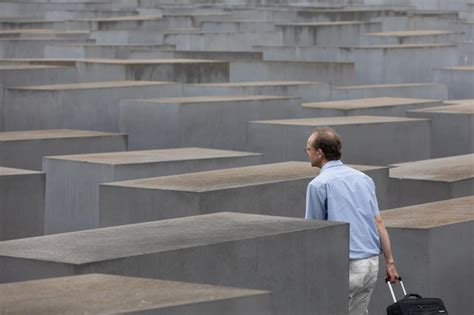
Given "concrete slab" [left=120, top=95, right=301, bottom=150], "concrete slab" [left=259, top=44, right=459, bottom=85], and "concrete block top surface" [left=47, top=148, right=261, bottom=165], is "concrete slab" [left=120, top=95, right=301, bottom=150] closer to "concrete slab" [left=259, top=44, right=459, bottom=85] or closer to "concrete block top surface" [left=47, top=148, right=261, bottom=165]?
"concrete block top surface" [left=47, top=148, right=261, bottom=165]

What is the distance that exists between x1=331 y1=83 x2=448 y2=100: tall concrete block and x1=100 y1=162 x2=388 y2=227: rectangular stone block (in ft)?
26.9

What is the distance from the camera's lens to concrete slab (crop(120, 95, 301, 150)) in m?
14.3

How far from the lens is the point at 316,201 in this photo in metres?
6.89

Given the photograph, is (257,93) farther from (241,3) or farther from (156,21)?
(241,3)

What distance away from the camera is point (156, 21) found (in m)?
30.7

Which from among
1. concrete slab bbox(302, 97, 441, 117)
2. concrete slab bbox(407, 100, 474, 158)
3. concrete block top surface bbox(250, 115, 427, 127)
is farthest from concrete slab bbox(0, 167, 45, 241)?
concrete slab bbox(407, 100, 474, 158)

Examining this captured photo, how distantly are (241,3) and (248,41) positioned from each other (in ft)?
54.5

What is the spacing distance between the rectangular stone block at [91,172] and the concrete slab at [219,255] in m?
3.62

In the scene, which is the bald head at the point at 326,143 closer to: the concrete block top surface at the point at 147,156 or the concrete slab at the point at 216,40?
the concrete block top surface at the point at 147,156

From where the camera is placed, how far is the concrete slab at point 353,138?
42.3 ft

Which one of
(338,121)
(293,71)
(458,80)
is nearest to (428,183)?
(338,121)

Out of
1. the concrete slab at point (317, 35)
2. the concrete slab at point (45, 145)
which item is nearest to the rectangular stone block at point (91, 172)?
the concrete slab at point (45, 145)

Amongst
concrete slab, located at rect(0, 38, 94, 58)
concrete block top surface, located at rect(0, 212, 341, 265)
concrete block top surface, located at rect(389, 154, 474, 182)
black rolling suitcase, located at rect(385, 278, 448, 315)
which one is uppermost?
concrete slab, located at rect(0, 38, 94, 58)

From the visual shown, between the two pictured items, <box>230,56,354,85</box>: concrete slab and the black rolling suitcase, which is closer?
the black rolling suitcase
